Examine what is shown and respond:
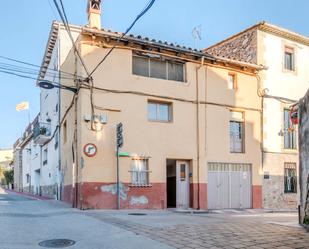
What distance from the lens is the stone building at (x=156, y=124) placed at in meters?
13.7

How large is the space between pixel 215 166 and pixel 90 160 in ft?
19.6

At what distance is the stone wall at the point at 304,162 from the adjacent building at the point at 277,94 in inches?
342

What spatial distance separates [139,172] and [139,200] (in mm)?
1077

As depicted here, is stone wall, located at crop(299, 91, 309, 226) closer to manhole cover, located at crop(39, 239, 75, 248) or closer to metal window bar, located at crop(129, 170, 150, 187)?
manhole cover, located at crop(39, 239, 75, 248)

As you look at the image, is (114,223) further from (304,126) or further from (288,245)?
(304,126)

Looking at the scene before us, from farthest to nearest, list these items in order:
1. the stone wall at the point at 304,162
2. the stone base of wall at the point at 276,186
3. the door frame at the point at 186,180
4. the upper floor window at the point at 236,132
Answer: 1. the stone base of wall at the point at 276,186
2. the upper floor window at the point at 236,132
3. the door frame at the point at 186,180
4. the stone wall at the point at 304,162

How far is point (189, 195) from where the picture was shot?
51.8 feet

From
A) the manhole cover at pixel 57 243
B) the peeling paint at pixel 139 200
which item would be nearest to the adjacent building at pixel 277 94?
the peeling paint at pixel 139 200

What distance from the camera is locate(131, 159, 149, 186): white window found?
1426 cm

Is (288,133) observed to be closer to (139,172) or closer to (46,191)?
(139,172)

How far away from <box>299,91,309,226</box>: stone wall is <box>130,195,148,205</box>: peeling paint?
6513 mm

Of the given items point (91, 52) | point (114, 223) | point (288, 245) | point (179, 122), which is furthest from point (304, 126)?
point (91, 52)

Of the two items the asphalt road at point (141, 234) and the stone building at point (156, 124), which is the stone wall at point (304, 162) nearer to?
the asphalt road at point (141, 234)

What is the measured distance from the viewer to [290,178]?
19.0m
